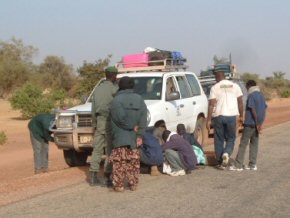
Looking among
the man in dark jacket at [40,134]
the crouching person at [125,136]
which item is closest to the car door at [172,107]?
the man in dark jacket at [40,134]

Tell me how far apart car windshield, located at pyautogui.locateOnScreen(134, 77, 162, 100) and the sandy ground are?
211 cm

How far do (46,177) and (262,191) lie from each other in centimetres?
388

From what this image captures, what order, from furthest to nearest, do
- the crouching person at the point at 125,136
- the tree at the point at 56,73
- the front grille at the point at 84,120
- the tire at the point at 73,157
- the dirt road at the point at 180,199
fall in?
1. the tree at the point at 56,73
2. the tire at the point at 73,157
3. the front grille at the point at 84,120
4. the crouching person at the point at 125,136
5. the dirt road at the point at 180,199

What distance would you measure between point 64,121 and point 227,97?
332 cm

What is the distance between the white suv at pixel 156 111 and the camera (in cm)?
1105

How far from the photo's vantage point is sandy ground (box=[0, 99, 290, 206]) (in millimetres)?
8782

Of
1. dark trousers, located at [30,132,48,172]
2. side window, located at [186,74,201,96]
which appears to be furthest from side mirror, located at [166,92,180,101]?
dark trousers, located at [30,132,48,172]

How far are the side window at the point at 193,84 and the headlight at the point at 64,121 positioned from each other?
3918 millimetres

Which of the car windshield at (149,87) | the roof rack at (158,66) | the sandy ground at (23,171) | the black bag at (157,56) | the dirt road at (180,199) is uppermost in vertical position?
the black bag at (157,56)

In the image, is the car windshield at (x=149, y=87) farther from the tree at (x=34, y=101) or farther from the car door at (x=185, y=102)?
the tree at (x=34, y=101)

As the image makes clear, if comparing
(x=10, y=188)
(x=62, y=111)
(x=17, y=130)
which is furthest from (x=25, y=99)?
(x=10, y=188)

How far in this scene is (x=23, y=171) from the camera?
15.0 m

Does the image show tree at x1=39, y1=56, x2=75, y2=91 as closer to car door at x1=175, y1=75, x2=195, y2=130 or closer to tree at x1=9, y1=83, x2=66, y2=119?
tree at x1=9, y1=83, x2=66, y2=119

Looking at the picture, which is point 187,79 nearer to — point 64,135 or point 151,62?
point 151,62
